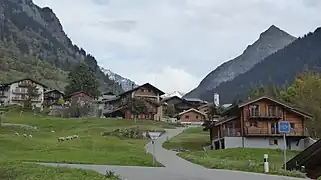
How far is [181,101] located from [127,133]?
196ft

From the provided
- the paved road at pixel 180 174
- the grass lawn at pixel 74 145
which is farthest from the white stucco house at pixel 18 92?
the paved road at pixel 180 174

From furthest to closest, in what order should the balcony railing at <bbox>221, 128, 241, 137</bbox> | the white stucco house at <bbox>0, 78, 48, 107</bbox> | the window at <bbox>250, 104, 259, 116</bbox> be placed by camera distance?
1. the white stucco house at <bbox>0, 78, 48, 107</bbox>
2. the balcony railing at <bbox>221, 128, 241, 137</bbox>
3. the window at <bbox>250, 104, 259, 116</bbox>

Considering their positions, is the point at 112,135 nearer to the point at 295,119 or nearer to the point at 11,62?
the point at 295,119

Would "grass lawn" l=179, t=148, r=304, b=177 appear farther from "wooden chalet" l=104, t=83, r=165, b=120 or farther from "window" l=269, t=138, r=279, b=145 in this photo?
"wooden chalet" l=104, t=83, r=165, b=120

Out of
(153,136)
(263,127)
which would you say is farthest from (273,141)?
(153,136)

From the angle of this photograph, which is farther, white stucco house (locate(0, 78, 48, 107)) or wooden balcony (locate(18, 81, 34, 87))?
wooden balcony (locate(18, 81, 34, 87))

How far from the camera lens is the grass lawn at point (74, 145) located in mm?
34562

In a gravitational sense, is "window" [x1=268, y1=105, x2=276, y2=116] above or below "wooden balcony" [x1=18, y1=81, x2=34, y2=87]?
below

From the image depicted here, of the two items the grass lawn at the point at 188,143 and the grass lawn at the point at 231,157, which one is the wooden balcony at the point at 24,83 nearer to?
the grass lawn at the point at 188,143

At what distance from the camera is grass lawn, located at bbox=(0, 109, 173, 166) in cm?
3456

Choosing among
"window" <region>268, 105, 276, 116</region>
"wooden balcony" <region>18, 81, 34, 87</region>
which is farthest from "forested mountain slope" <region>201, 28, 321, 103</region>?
"window" <region>268, 105, 276, 116</region>

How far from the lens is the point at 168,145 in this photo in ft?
195

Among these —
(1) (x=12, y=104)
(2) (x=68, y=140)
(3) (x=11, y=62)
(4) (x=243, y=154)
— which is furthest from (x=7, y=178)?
(3) (x=11, y=62)

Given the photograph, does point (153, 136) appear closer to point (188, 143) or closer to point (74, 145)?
point (74, 145)
